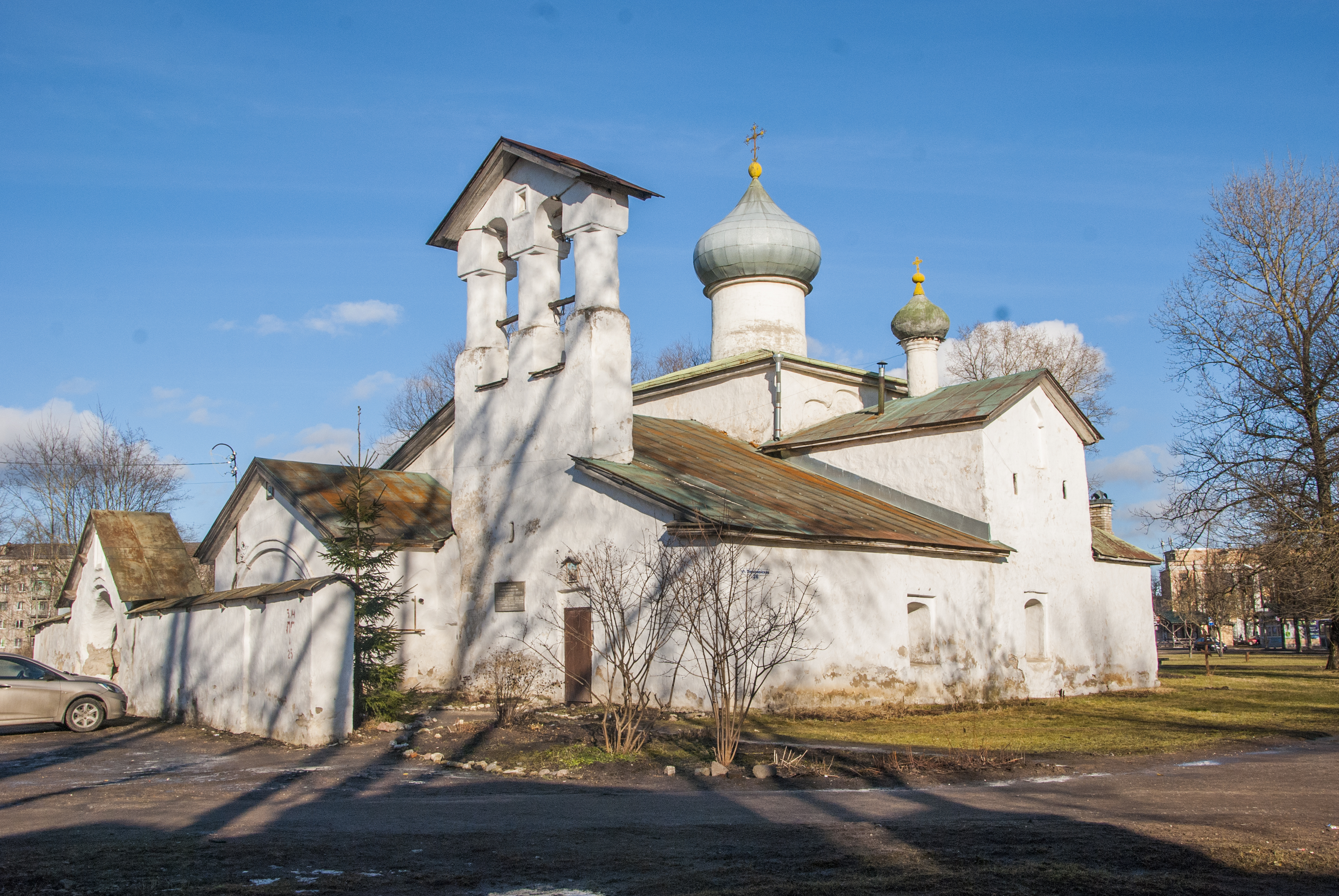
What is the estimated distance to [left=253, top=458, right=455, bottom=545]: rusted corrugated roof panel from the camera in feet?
54.3

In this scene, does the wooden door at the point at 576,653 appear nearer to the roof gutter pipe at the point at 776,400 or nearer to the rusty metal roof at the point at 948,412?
the rusty metal roof at the point at 948,412

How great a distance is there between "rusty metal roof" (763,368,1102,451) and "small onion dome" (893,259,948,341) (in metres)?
1.71

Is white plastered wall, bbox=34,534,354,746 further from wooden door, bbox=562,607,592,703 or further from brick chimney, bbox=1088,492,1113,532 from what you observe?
brick chimney, bbox=1088,492,1113,532

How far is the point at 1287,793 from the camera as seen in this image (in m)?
8.08

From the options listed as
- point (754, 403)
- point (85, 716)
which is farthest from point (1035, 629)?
point (85, 716)

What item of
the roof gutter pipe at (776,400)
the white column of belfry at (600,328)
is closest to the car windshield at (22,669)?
the white column of belfry at (600,328)

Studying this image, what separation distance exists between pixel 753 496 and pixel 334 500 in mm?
6868

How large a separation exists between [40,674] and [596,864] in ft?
37.1

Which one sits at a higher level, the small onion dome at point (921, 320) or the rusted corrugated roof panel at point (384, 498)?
the small onion dome at point (921, 320)

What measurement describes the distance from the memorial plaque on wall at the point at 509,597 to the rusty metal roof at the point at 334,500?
1.51 metres

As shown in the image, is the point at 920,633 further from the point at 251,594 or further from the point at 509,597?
the point at 251,594

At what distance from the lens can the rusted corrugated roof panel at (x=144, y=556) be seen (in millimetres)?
18109

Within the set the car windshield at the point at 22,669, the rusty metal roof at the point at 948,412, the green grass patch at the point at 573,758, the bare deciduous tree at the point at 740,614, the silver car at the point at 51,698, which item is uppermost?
→ the rusty metal roof at the point at 948,412

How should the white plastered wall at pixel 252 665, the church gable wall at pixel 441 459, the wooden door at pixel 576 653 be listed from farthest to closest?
the church gable wall at pixel 441 459 < the wooden door at pixel 576 653 < the white plastered wall at pixel 252 665
